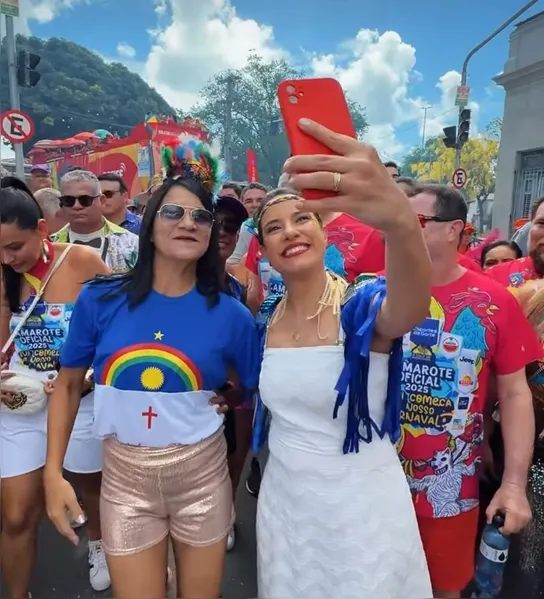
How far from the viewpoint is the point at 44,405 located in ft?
6.66

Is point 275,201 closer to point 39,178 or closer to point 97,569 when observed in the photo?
point 97,569

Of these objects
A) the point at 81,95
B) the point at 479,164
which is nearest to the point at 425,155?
the point at 479,164

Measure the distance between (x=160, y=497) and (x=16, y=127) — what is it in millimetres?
7282

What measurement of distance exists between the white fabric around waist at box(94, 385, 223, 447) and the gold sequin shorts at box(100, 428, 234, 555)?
36mm

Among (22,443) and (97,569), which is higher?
(22,443)

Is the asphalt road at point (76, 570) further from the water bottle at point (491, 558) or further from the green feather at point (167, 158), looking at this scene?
the green feather at point (167, 158)

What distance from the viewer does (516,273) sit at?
265cm

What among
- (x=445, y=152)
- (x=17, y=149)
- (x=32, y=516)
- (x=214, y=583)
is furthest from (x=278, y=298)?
(x=445, y=152)

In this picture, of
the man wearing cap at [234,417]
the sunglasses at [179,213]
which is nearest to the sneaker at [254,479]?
the man wearing cap at [234,417]

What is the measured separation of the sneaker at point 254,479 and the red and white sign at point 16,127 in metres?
6.21

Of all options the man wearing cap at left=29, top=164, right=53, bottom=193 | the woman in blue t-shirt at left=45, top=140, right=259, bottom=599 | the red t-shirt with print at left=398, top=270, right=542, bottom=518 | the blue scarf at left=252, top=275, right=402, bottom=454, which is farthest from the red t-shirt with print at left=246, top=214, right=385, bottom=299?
the man wearing cap at left=29, top=164, right=53, bottom=193

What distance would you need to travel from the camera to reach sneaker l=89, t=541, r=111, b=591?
7.98 ft

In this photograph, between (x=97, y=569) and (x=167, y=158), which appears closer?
(x=167, y=158)

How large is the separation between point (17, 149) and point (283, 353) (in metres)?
8.27
